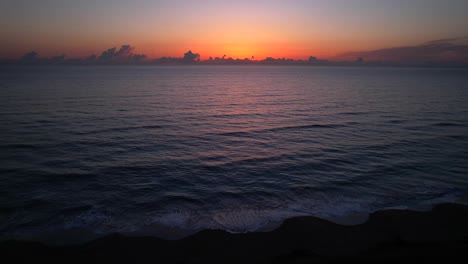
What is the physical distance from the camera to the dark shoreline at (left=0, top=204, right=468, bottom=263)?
951cm

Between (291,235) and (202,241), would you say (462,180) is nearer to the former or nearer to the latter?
(291,235)

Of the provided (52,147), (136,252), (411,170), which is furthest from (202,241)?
(52,147)

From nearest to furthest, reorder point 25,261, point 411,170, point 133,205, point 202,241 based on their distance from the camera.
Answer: point 25,261, point 202,241, point 133,205, point 411,170

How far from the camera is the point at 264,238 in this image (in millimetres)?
10898

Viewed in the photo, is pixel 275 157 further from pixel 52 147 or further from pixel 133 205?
pixel 52 147

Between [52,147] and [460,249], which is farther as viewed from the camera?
[52,147]

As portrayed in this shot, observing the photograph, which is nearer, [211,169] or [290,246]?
[290,246]

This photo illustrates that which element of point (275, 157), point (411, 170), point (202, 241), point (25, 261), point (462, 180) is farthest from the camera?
point (275, 157)

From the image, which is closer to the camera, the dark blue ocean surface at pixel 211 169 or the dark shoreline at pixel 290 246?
the dark shoreline at pixel 290 246

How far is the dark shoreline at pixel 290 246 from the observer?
9508 mm

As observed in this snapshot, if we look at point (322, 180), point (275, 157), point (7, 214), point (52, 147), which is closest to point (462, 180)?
point (322, 180)

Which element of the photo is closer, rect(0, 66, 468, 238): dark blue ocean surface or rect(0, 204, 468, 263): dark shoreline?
rect(0, 204, 468, 263): dark shoreline

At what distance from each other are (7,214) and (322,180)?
52.3 ft

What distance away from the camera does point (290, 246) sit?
10305 mm
